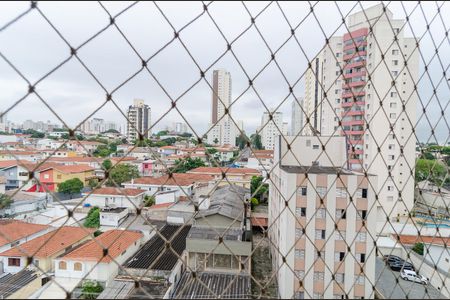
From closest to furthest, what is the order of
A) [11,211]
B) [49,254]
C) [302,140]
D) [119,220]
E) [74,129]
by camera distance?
[74,129] < [49,254] < [302,140] < [119,220] < [11,211]

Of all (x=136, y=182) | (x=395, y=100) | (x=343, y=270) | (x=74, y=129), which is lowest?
(x=343, y=270)

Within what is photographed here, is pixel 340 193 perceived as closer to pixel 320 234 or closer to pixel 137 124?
pixel 320 234

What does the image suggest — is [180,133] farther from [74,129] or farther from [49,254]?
[74,129]

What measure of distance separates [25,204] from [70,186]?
0.85 metres

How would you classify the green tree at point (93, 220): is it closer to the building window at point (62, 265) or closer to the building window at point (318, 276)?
the building window at point (62, 265)

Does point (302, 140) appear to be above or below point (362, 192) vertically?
above

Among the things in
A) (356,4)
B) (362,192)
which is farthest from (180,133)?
(356,4)

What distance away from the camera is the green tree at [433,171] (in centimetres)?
107

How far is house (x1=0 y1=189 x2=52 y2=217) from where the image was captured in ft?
17.7

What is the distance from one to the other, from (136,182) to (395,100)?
5.68m

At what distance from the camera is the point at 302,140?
399cm

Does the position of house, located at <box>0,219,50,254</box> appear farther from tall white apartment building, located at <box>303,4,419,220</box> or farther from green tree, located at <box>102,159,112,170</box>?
tall white apartment building, located at <box>303,4,419,220</box>

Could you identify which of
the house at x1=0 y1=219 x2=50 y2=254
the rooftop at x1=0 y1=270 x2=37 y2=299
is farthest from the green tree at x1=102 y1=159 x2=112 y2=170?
the house at x1=0 y1=219 x2=50 y2=254

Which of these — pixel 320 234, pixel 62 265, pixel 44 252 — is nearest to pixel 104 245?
pixel 62 265
